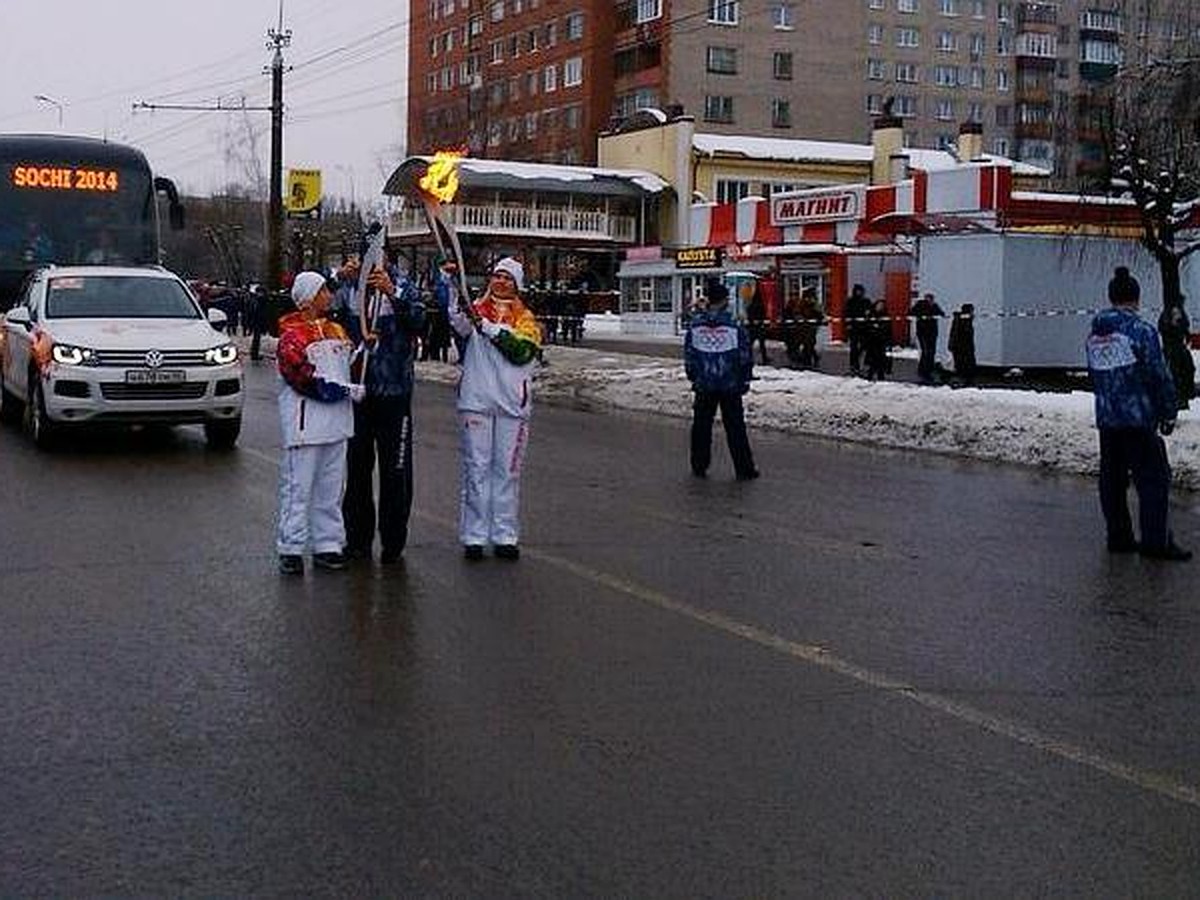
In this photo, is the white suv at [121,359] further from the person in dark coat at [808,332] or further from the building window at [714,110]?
the building window at [714,110]

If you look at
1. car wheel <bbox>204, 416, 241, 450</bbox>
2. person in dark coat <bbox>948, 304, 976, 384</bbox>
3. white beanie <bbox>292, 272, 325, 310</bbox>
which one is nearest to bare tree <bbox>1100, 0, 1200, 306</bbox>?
person in dark coat <bbox>948, 304, 976, 384</bbox>

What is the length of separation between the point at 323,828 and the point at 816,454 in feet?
43.8

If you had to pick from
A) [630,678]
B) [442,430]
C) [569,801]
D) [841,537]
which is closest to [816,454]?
[442,430]

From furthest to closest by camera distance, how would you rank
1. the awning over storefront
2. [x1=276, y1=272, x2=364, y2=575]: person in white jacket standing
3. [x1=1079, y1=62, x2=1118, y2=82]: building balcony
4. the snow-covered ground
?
the awning over storefront < [x1=1079, y1=62, x2=1118, y2=82]: building balcony < the snow-covered ground < [x1=276, y1=272, x2=364, y2=575]: person in white jacket standing

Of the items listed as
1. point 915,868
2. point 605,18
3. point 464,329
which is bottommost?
point 915,868

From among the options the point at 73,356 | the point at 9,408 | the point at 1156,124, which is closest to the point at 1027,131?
the point at 1156,124

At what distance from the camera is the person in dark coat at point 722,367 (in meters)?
14.9

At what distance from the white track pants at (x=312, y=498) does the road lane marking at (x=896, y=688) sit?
49.4 inches

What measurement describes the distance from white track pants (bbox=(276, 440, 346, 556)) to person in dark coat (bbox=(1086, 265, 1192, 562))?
4.69 meters

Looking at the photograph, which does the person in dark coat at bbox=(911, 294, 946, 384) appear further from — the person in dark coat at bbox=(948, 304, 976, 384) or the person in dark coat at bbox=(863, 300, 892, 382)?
the person in dark coat at bbox=(863, 300, 892, 382)

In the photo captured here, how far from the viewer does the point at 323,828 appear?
5.08 metres

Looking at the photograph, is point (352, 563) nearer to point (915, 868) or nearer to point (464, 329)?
point (464, 329)

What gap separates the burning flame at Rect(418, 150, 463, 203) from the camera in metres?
9.47

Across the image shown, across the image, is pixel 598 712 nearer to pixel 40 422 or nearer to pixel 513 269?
pixel 513 269
